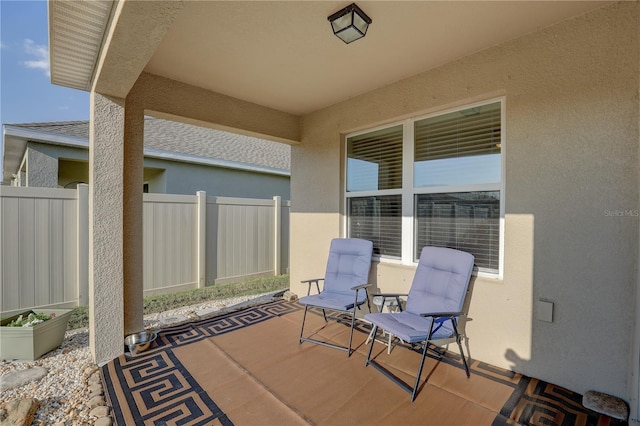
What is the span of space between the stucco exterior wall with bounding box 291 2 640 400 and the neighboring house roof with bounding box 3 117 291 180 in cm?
720

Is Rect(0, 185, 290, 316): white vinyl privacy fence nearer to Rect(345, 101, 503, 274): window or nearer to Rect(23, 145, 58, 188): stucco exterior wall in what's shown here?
Rect(345, 101, 503, 274): window

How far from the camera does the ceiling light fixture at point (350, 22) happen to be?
7.66 feet

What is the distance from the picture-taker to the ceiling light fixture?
7.66 feet

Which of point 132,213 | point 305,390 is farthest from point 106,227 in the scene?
point 305,390

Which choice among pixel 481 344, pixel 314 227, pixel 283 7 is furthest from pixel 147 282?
pixel 481 344

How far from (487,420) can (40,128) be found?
8.87 m

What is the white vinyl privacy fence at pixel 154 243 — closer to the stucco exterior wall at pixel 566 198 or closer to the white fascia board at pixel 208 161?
the white fascia board at pixel 208 161

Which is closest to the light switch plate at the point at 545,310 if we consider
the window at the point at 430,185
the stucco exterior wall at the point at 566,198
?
the stucco exterior wall at the point at 566,198

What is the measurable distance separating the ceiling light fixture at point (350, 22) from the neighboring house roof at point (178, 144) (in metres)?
6.84

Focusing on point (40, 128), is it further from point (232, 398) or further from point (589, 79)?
point (589, 79)

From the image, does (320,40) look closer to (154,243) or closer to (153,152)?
(154,243)

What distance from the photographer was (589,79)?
7.95 feet

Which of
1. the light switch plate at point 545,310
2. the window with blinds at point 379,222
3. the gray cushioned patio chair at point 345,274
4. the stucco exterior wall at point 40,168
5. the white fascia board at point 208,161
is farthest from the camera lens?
the white fascia board at point 208,161

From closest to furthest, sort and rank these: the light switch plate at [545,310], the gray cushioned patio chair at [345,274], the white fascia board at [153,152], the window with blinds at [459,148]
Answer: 1. the light switch plate at [545,310]
2. the window with blinds at [459,148]
3. the gray cushioned patio chair at [345,274]
4. the white fascia board at [153,152]
